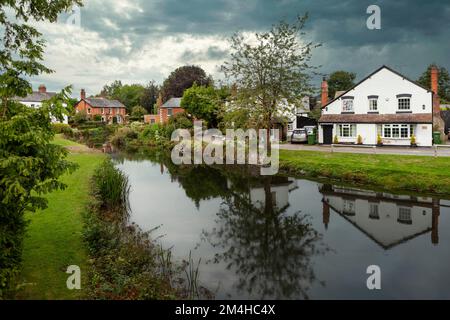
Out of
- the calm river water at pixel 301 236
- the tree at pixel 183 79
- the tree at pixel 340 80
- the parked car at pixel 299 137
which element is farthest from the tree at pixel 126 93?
the calm river water at pixel 301 236

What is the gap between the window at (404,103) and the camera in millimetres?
36250

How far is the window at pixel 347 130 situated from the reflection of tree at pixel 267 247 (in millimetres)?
22355

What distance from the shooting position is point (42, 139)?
305 inches

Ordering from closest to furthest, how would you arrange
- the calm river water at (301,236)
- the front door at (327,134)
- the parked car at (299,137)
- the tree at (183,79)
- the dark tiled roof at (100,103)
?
1. the calm river water at (301,236)
2. the front door at (327,134)
3. the parked car at (299,137)
4. the tree at (183,79)
5. the dark tiled roof at (100,103)

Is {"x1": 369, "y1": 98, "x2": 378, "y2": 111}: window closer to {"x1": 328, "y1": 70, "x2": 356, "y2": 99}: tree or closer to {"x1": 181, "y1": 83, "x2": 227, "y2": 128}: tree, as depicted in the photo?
{"x1": 181, "y1": 83, "x2": 227, "y2": 128}: tree

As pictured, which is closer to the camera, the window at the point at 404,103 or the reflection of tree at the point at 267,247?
the reflection of tree at the point at 267,247

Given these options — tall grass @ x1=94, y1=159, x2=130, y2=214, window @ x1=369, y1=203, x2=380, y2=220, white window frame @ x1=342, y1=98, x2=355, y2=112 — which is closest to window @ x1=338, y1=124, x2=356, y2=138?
white window frame @ x1=342, y1=98, x2=355, y2=112

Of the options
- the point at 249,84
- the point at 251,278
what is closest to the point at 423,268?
the point at 251,278

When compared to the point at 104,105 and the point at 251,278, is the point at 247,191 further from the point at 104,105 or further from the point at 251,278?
the point at 104,105

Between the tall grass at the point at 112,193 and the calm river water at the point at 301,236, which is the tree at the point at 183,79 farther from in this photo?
the tall grass at the point at 112,193

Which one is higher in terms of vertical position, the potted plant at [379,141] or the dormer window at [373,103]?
the dormer window at [373,103]

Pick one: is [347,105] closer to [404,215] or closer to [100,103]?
[404,215]

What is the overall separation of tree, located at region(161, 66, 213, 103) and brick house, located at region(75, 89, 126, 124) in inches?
669
